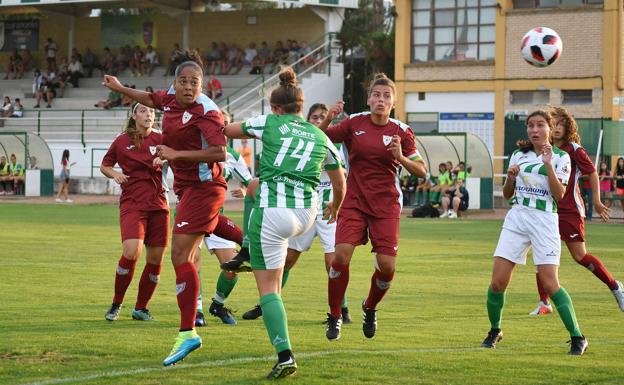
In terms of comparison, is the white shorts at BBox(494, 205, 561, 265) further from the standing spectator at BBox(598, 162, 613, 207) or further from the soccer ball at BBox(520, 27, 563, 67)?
the standing spectator at BBox(598, 162, 613, 207)

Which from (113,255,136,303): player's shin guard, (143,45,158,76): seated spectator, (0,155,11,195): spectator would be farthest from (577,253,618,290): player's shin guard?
→ (143,45,158,76): seated spectator

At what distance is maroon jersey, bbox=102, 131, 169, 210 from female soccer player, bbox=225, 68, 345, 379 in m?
2.98

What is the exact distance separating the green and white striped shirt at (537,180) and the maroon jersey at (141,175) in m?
3.55

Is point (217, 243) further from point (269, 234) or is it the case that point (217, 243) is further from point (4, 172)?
point (4, 172)

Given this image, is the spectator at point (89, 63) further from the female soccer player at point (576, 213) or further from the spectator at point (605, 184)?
the female soccer player at point (576, 213)

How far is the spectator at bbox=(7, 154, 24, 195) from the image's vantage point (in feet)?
131

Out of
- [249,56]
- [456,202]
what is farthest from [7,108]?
[456,202]

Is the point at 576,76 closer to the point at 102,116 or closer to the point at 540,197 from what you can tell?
the point at 102,116

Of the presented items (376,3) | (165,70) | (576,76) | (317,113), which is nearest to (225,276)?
(317,113)

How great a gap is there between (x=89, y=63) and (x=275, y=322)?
47666 millimetres

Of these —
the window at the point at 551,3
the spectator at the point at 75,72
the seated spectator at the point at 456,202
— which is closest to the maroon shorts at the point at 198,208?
the seated spectator at the point at 456,202

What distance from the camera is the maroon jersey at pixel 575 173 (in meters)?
11.6

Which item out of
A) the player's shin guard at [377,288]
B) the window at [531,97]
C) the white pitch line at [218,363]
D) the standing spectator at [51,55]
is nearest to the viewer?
the white pitch line at [218,363]

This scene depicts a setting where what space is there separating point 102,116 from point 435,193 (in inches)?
709
